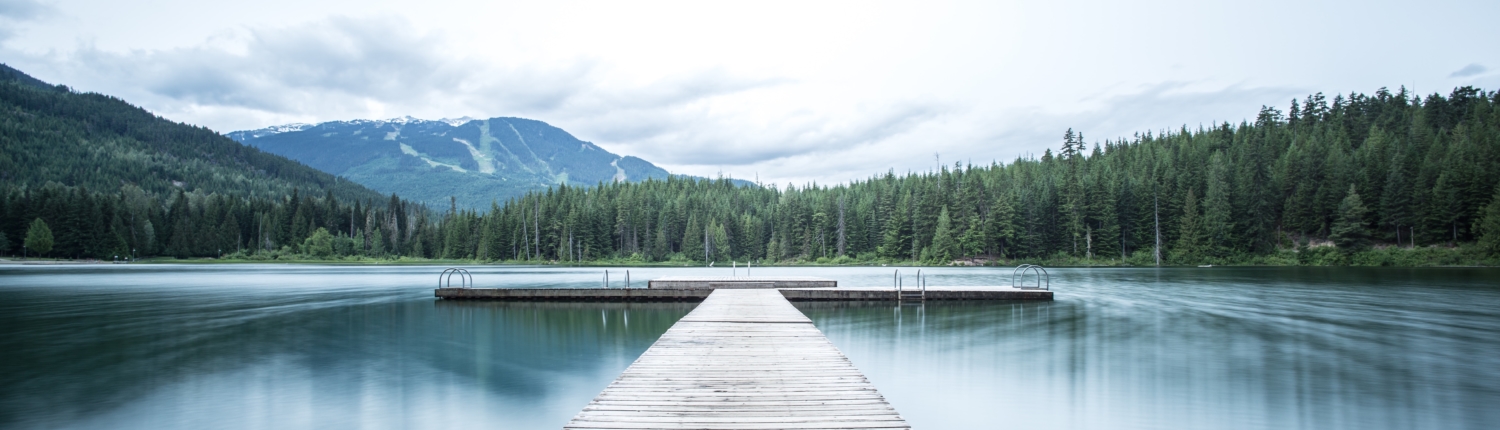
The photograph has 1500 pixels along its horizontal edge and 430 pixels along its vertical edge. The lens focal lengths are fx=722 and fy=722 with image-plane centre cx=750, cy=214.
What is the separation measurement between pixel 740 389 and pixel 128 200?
145972 mm

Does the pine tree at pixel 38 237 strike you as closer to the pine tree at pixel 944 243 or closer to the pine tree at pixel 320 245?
the pine tree at pixel 320 245

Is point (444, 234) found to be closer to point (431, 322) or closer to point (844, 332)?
point (431, 322)

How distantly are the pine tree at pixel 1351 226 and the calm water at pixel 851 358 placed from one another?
51.4 m

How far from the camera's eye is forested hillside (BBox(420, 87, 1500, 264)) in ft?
233

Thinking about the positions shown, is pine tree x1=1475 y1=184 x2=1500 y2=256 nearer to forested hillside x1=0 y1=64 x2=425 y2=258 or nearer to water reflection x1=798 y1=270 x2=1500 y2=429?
water reflection x1=798 y1=270 x2=1500 y2=429

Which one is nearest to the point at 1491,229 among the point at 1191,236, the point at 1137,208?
the point at 1191,236

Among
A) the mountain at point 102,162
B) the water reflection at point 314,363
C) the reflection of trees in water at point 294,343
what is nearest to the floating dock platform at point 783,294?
the reflection of trees in water at point 294,343

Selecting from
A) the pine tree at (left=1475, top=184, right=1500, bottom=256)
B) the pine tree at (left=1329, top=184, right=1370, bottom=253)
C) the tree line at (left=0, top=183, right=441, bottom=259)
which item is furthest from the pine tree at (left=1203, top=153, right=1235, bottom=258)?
the tree line at (left=0, top=183, right=441, bottom=259)

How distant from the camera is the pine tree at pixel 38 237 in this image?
8788cm

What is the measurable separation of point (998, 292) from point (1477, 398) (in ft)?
53.7

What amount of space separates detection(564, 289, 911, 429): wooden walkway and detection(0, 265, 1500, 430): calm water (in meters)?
2.01

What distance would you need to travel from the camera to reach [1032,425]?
10.2m

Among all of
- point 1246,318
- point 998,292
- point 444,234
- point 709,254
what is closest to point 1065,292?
point 998,292

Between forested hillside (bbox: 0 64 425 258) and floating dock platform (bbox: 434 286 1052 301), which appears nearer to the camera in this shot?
floating dock platform (bbox: 434 286 1052 301)
